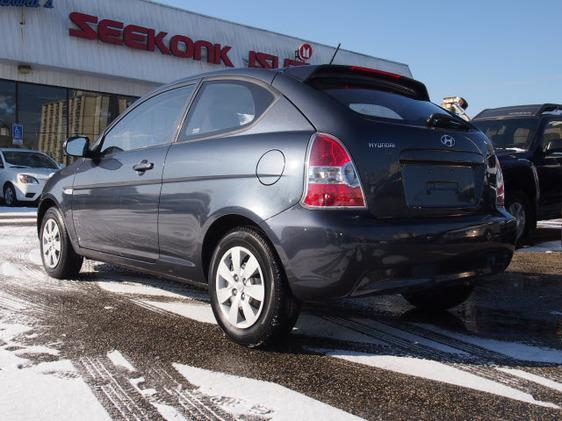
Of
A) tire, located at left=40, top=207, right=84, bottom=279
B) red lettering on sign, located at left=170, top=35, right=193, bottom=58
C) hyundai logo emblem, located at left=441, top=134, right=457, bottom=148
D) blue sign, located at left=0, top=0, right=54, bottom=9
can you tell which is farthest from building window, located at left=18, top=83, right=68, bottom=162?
hyundai logo emblem, located at left=441, top=134, right=457, bottom=148

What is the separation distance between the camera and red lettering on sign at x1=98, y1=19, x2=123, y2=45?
1930 centimetres

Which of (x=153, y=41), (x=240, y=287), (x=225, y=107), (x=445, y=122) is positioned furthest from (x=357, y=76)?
(x=153, y=41)

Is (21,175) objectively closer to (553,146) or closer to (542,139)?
(542,139)

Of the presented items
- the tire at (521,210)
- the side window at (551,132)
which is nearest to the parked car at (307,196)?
the tire at (521,210)

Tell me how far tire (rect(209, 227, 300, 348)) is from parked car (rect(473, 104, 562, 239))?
4833mm

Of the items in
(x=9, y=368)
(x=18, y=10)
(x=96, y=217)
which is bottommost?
(x=9, y=368)

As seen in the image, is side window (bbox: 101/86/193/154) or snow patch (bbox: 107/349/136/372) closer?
snow patch (bbox: 107/349/136/372)

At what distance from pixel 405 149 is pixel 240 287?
1.17 meters

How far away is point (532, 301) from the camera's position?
14.5 ft

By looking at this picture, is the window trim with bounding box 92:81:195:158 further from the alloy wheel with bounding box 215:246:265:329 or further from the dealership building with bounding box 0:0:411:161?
the dealership building with bounding box 0:0:411:161

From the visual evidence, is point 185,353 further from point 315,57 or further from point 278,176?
point 315,57

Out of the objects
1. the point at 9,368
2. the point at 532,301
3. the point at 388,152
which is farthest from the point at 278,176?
the point at 532,301

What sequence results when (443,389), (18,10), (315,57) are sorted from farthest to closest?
(315,57)
(18,10)
(443,389)

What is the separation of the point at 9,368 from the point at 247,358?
1.17 meters
